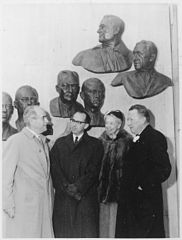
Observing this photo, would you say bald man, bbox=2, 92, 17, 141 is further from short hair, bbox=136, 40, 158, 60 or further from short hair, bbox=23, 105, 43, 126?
short hair, bbox=136, 40, 158, 60

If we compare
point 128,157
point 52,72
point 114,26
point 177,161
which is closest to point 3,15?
point 52,72

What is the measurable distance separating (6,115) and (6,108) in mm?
35

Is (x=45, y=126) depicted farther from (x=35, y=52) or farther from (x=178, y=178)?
(x=178, y=178)

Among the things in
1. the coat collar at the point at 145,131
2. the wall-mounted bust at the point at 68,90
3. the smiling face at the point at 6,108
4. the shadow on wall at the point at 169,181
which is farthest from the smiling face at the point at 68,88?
the shadow on wall at the point at 169,181

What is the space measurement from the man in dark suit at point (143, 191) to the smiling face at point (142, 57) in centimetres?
40

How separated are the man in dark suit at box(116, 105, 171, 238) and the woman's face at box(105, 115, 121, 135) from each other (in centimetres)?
13

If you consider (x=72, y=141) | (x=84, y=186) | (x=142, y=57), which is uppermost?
(x=142, y=57)

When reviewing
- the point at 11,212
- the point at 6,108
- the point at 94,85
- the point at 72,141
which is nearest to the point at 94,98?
the point at 94,85

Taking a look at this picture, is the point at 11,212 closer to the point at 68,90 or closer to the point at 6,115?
the point at 6,115

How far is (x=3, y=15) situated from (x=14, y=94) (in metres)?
0.42

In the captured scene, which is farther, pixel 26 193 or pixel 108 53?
pixel 108 53

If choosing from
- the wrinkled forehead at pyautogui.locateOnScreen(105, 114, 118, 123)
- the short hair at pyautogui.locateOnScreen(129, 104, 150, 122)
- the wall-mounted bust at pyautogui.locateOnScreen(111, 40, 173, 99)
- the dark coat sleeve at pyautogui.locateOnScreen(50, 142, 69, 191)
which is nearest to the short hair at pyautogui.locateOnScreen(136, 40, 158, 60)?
the wall-mounted bust at pyautogui.locateOnScreen(111, 40, 173, 99)

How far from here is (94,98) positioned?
7.19 ft

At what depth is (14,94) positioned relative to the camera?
86.2 inches
